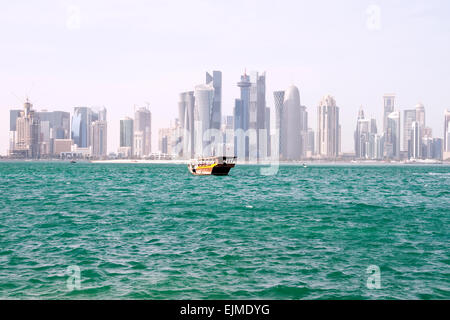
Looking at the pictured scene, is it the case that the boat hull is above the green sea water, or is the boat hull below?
above

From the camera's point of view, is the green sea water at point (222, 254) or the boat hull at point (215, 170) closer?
the green sea water at point (222, 254)

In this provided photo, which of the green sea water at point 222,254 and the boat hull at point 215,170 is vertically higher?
the boat hull at point 215,170

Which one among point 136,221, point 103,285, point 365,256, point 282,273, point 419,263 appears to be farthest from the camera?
point 136,221

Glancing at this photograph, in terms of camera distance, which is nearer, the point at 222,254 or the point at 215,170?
the point at 222,254

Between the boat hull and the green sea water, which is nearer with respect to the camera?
the green sea water

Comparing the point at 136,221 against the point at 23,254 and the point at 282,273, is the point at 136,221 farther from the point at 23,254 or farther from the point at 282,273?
the point at 282,273

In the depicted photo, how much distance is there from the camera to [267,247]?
941 inches

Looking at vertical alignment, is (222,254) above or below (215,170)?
below
